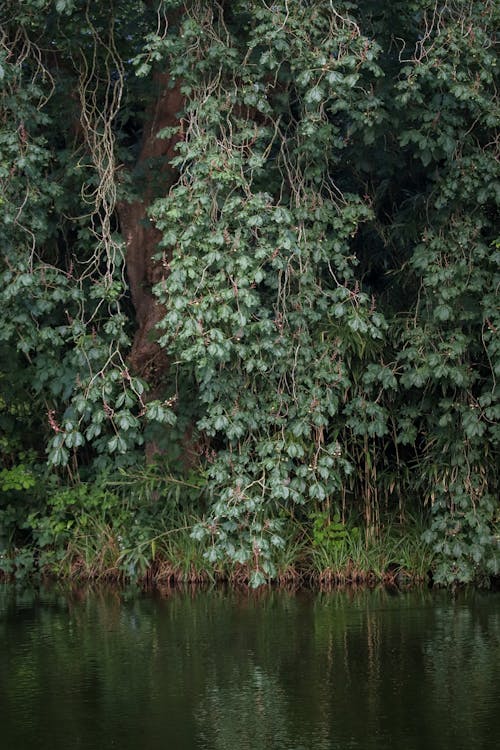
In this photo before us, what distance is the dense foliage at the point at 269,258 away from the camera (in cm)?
858

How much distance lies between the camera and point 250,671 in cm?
683

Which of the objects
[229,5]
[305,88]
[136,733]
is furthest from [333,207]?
[136,733]

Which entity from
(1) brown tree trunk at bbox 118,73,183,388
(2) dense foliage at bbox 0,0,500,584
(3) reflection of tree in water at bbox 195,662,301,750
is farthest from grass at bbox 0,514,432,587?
(3) reflection of tree in water at bbox 195,662,301,750

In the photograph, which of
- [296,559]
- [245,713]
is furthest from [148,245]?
[245,713]

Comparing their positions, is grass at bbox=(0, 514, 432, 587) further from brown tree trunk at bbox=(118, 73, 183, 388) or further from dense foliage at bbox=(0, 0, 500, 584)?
brown tree trunk at bbox=(118, 73, 183, 388)

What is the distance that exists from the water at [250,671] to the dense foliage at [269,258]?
0.66 metres

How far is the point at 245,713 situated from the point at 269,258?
3.51m

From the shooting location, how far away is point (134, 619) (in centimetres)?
853

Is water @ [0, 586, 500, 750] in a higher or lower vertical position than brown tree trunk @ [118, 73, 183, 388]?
lower

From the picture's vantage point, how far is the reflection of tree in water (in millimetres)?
5465

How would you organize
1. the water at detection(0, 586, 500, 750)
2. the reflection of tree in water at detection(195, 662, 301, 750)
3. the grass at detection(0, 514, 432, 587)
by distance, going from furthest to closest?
the grass at detection(0, 514, 432, 587)
the water at detection(0, 586, 500, 750)
the reflection of tree in water at detection(195, 662, 301, 750)

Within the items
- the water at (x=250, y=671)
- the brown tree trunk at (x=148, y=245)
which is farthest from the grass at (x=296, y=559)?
the brown tree trunk at (x=148, y=245)

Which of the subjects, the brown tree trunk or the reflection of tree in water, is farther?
the brown tree trunk

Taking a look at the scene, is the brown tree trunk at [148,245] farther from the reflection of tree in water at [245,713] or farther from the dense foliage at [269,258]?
the reflection of tree in water at [245,713]
